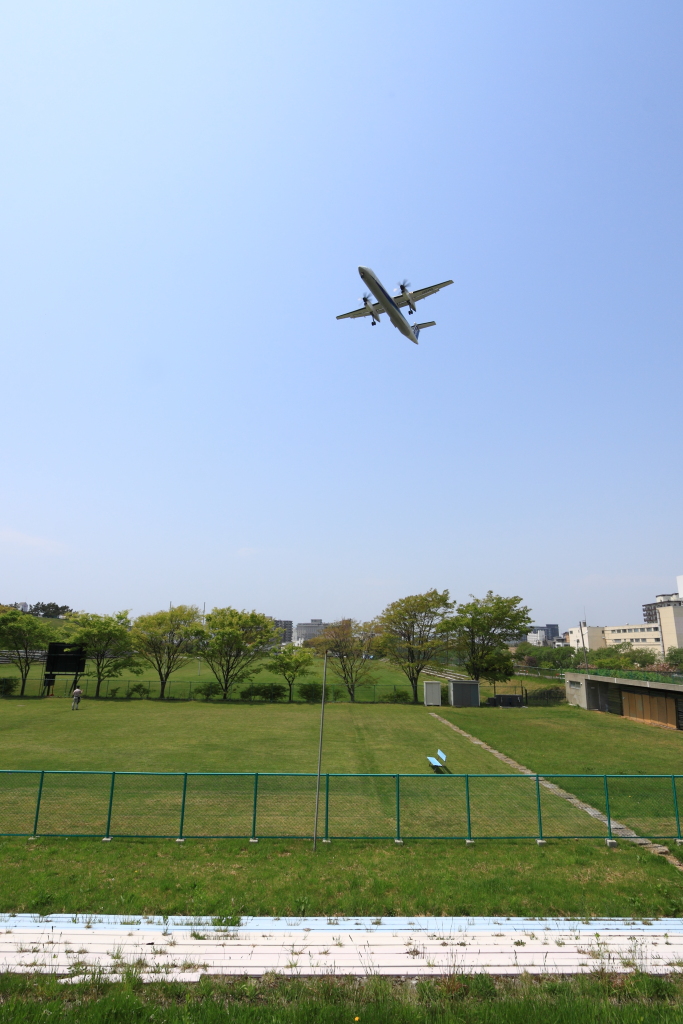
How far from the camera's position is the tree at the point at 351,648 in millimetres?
48250

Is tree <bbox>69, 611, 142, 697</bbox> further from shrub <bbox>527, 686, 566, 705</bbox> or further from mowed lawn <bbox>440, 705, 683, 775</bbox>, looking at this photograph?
shrub <bbox>527, 686, 566, 705</bbox>

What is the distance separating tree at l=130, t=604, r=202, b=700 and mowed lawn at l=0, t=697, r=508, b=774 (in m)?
5.82

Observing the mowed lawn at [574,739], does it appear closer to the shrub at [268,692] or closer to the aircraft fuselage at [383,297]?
the shrub at [268,692]

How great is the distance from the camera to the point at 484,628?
1917 inches

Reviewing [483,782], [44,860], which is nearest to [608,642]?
[483,782]

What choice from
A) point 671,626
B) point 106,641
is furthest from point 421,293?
point 671,626

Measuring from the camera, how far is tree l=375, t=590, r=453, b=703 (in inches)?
1906

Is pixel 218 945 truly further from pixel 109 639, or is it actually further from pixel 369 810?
pixel 109 639

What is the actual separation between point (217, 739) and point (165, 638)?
70.9 feet

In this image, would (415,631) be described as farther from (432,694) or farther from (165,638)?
(165,638)

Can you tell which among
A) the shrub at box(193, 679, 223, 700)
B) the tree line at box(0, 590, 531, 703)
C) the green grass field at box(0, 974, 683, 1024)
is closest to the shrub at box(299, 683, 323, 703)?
the tree line at box(0, 590, 531, 703)

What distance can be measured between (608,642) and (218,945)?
588 ft

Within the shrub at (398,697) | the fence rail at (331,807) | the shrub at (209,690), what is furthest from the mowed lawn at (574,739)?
the shrub at (209,690)

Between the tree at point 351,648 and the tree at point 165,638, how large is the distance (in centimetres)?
1213
